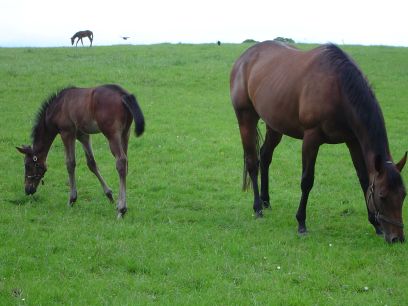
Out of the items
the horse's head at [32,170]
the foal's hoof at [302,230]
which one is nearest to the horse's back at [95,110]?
the horse's head at [32,170]

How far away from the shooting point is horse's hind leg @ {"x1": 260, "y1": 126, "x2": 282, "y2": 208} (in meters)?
9.59

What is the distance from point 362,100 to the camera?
23.3 ft

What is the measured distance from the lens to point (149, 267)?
21.3ft

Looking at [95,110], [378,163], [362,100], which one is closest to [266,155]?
[362,100]

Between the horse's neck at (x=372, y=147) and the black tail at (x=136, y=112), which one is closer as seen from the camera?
the horse's neck at (x=372, y=147)

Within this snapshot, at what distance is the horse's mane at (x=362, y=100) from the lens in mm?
7012

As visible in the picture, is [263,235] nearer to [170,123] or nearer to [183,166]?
[183,166]

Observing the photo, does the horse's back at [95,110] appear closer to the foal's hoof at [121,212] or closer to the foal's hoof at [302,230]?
the foal's hoof at [121,212]

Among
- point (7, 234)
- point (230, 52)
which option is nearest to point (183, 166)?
point (7, 234)

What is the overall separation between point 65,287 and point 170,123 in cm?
1078

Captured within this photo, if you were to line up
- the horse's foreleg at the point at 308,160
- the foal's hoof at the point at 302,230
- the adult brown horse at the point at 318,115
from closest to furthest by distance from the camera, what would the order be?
the adult brown horse at the point at 318,115 → the horse's foreleg at the point at 308,160 → the foal's hoof at the point at 302,230

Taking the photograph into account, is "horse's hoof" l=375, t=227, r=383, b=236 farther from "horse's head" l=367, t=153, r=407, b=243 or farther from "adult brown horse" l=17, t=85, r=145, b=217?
"adult brown horse" l=17, t=85, r=145, b=217

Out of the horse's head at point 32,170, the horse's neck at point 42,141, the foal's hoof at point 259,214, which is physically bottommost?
the foal's hoof at point 259,214

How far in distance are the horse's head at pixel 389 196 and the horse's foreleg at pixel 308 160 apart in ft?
3.31
